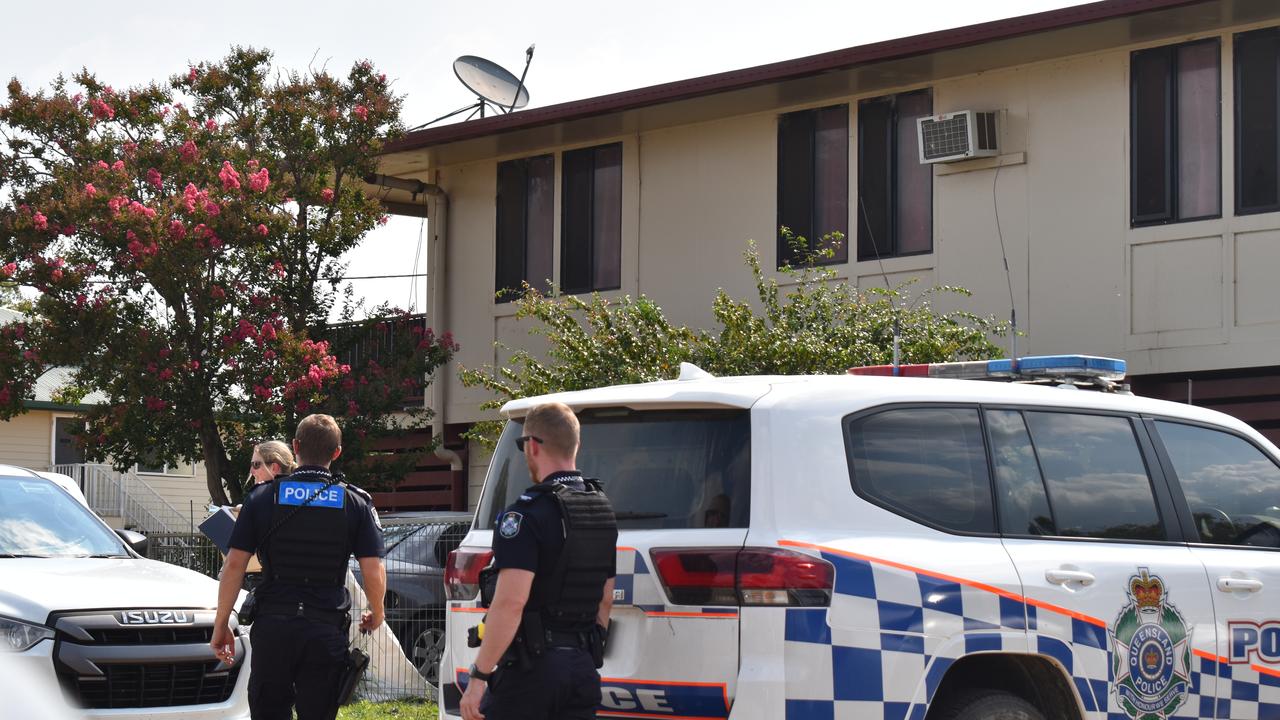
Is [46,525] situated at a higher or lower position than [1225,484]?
lower

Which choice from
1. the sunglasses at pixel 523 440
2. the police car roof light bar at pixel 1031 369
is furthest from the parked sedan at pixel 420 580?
the sunglasses at pixel 523 440

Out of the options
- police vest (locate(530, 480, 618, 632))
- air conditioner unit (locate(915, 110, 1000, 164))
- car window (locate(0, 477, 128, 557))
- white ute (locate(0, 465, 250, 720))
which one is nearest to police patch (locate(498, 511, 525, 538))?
police vest (locate(530, 480, 618, 632))

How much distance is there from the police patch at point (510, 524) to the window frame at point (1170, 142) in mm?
10483

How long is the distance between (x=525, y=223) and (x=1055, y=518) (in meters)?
13.4

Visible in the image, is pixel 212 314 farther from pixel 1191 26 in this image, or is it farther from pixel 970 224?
pixel 1191 26

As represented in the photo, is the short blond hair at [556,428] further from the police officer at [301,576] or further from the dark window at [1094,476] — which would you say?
the dark window at [1094,476]

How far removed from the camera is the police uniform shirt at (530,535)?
5051 mm

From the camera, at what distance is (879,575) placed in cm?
537

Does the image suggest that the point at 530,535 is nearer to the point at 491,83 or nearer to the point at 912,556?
the point at 912,556

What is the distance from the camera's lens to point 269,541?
262 inches

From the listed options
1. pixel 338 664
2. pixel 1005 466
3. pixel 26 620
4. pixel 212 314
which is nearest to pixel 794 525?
pixel 1005 466

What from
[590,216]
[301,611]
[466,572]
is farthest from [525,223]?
[466,572]

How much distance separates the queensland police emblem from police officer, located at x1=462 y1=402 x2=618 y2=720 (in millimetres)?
2068

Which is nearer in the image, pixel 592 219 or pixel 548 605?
pixel 548 605
